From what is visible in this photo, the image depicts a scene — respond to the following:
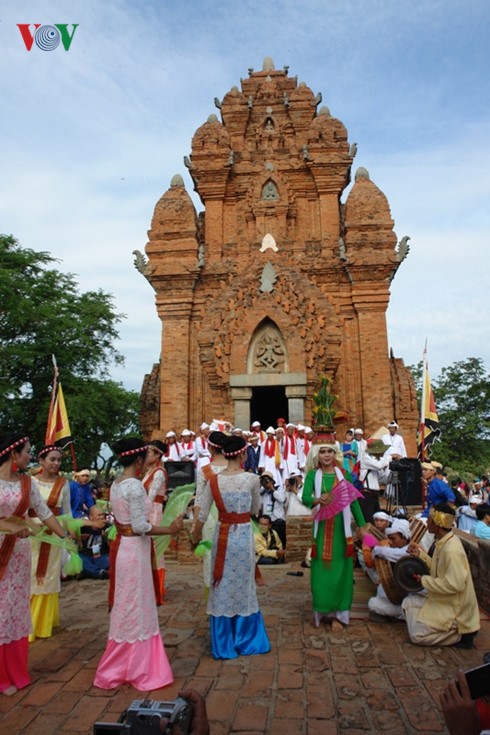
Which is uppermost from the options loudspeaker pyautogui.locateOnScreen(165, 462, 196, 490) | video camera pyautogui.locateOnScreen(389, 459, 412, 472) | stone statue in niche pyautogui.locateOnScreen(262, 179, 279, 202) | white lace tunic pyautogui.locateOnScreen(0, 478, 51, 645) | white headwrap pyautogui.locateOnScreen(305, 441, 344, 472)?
stone statue in niche pyautogui.locateOnScreen(262, 179, 279, 202)

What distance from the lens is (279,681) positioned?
154 inches

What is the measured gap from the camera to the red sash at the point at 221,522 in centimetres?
450

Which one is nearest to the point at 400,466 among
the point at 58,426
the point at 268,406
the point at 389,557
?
the point at 389,557

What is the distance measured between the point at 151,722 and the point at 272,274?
12562mm

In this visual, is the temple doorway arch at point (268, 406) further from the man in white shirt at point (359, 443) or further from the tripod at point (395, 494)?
the tripod at point (395, 494)

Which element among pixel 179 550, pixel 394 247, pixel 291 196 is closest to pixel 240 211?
pixel 291 196

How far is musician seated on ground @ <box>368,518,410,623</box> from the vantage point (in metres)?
5.20

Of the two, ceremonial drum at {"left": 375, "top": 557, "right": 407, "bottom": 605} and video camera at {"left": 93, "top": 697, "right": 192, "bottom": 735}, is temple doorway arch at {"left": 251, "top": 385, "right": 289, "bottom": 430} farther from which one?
video camera at {"left": 93, "top": 697, "right": 192, "bottom": 735}

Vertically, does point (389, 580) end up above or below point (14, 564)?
below

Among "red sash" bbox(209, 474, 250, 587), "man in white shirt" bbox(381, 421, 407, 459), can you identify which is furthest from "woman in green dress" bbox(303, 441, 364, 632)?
"man in white shirt" bbox(381, 421, 407, 459)

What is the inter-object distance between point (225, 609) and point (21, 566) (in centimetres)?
173

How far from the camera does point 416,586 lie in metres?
4.94

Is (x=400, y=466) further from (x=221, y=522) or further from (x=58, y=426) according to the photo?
(x=58, y=426)

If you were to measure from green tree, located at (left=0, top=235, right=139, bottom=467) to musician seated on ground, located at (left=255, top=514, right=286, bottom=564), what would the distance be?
40.5ft
